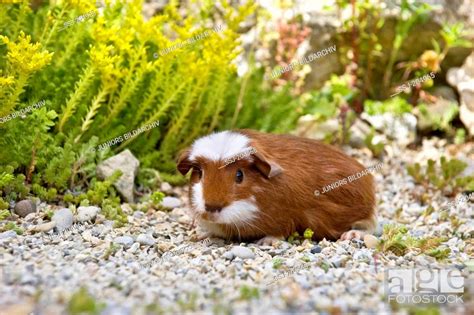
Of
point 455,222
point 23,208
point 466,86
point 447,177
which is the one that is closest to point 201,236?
point 23,208

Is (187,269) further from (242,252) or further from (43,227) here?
(43,227)

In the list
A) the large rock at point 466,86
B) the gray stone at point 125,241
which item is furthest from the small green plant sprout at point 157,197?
the large rock at point 466,86

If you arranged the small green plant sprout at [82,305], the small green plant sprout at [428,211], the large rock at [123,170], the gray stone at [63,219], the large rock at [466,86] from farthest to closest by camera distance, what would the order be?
1. the large rock at [466,86]
2. the small green plant sprout at [428,211]
3. the large rock at [123,170]
4. the gray stone at [63,219]
5. the small green plant sprout at [82,305]

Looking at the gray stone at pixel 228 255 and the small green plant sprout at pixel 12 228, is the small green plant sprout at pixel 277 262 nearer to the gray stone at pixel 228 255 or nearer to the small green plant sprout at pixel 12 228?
the gray stone at pixel 228 255

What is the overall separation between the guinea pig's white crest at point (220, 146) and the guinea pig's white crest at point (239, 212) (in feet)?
0.97

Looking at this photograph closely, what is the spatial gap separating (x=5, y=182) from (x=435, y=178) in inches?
139

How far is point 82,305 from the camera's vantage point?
235 centimetres

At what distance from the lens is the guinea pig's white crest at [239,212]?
373 cm

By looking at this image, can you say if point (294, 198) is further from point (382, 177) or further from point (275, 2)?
point (275, 2)

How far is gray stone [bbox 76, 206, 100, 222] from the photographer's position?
163 inches

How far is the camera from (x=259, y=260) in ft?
11.4

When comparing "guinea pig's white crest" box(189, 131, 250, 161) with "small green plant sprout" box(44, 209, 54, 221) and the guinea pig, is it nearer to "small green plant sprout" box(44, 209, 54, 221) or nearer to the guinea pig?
the guinea pig

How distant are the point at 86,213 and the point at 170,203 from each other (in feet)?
2.60

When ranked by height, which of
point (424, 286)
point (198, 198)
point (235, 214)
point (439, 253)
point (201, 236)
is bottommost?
point (424, 286)
